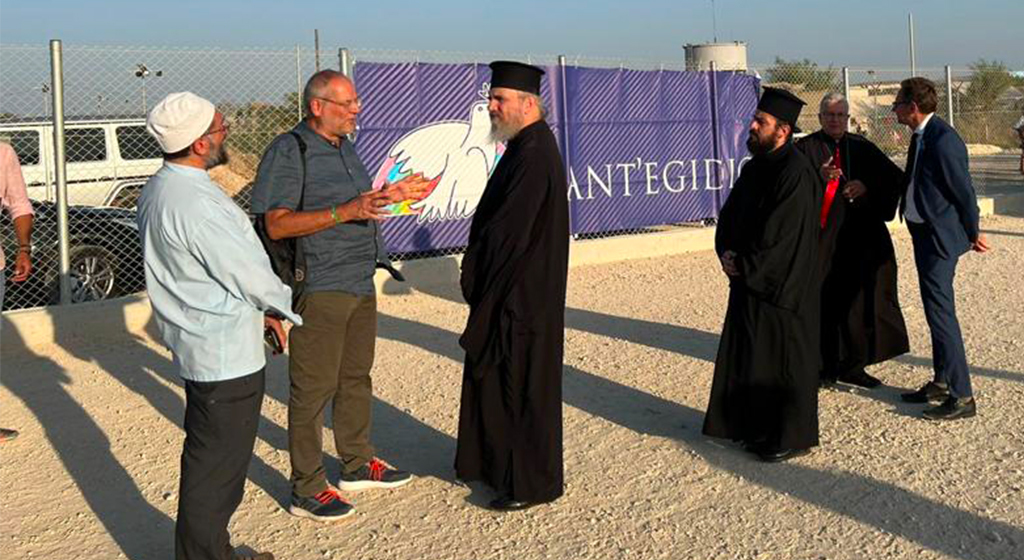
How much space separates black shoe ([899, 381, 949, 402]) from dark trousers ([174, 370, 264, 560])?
3.97 m

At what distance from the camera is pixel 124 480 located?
5047 mm

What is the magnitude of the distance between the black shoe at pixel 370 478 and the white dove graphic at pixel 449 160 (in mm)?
5665

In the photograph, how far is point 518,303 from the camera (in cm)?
439

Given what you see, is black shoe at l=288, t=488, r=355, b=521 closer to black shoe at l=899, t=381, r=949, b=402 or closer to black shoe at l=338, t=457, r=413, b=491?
black shoe at l=338, t=457, r=413, b=491

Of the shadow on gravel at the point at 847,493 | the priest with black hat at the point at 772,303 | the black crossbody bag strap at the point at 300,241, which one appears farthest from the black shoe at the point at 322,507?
the priest with black hat at the point at 772,303

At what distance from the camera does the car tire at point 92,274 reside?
29.8 ft

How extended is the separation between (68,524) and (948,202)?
4.73 m

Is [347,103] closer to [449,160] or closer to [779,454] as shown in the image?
[779,454]

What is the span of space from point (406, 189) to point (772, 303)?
206 centimetres

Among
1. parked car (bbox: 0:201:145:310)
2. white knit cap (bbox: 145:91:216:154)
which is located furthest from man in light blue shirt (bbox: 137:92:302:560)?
parked car (bbox: 0:201:145:310)

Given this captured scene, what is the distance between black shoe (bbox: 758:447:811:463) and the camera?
16.4 ft

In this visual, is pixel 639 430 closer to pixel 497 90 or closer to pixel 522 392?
pixel 522 392

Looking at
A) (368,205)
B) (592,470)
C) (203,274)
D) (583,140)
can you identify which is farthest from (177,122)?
(583,140)

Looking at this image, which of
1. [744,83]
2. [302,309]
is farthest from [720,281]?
[302,309]
